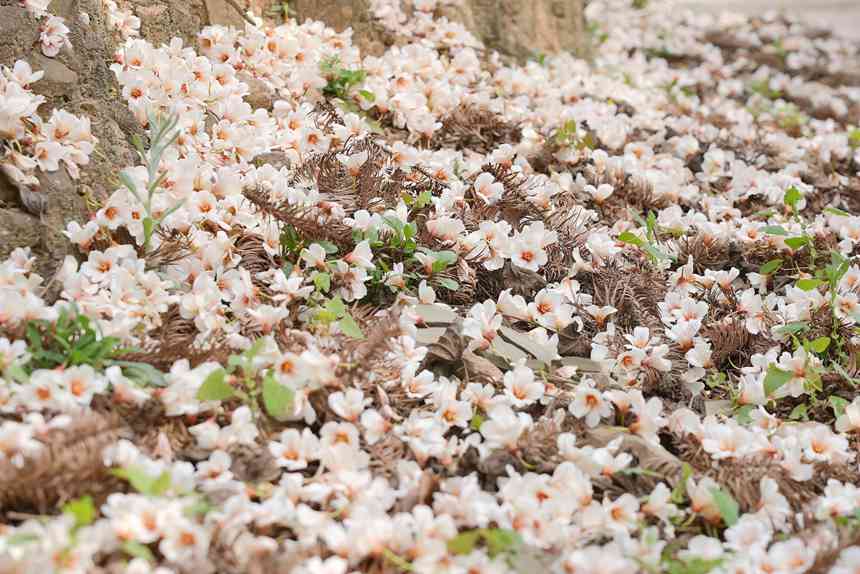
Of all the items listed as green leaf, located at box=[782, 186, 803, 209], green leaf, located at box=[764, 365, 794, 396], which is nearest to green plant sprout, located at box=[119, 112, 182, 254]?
green leaf, located at box=[764, 365, 794, 396]

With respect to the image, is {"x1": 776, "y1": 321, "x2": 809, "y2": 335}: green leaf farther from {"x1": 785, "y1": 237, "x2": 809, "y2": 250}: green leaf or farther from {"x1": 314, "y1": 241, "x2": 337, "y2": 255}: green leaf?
{"x1": 314, "y1": 241, "x2": 337, "y2": 255}: green leaf

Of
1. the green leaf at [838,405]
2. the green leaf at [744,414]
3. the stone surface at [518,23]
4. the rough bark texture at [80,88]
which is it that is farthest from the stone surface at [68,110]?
the stone surface at [518,23]

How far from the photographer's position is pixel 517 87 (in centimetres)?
422

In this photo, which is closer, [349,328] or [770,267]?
[349,328]

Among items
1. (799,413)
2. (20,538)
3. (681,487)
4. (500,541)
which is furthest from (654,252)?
(20,538)

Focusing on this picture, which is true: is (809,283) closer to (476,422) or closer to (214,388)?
(476,422)

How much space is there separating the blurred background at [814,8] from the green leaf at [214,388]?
22.8 ft

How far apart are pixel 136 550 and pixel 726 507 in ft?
4.01

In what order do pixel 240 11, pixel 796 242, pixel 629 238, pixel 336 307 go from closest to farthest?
1. pixel 336 307
2. pixel 629 238
3. pixel 796 242
4. pixel 240 11

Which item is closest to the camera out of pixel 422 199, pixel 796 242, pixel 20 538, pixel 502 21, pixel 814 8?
pixel 20 538

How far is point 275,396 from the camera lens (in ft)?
6.37

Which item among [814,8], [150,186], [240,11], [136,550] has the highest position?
[240,11]

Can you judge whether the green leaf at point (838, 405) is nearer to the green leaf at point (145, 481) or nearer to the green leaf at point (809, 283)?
the green leaf at point (809, 283)

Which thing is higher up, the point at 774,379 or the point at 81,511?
the point at 81,511
